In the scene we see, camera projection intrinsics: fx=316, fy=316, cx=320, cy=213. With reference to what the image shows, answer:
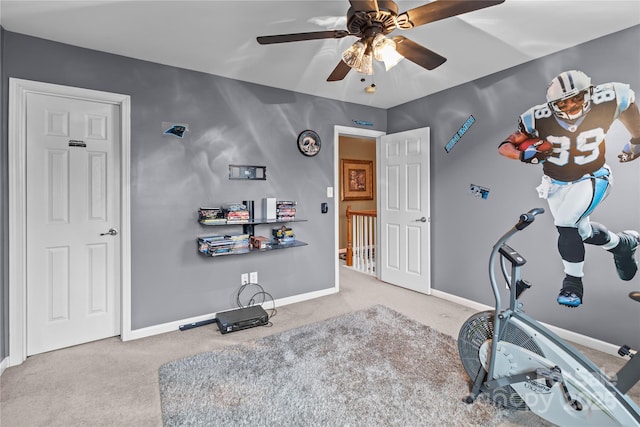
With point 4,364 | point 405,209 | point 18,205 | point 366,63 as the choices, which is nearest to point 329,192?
point 405,209

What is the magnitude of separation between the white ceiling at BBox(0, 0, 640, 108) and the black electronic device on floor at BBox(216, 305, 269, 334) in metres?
2.34

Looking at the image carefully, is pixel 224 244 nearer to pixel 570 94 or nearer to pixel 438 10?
pixel 438 10

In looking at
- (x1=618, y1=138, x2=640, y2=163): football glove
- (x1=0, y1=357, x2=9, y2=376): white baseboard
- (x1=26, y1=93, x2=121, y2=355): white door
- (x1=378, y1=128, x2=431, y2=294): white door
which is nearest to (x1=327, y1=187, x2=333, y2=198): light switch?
(x1=378, y1=128, x2=431, y2=294): white door

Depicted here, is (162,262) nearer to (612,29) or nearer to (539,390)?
(539,390)

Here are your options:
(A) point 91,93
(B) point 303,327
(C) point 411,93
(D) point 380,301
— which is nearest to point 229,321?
(B) point 303,327

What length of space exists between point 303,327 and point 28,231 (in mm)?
2355

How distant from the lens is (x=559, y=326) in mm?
2752

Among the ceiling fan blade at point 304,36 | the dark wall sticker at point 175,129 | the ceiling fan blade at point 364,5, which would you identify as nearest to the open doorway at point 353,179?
the dark wall sticker at point 175,129

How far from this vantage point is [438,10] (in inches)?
60.4

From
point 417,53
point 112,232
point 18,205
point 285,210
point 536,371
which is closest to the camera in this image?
point 536,371

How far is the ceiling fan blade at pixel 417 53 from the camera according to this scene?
182cm

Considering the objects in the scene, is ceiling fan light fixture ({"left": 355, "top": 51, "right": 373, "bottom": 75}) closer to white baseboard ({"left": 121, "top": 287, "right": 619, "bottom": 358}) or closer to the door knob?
the door knob

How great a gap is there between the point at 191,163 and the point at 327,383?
2.25 meters

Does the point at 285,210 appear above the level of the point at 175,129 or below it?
below
